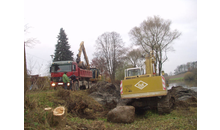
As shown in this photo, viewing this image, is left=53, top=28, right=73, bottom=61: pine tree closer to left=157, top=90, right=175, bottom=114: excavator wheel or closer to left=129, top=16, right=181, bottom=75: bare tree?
left=129, top=16, right=181, bottom=75: bare tree

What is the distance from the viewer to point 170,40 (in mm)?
28406

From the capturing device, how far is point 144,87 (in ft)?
27.1

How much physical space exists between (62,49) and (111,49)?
1334 cm

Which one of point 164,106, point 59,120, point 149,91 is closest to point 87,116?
point 59,120

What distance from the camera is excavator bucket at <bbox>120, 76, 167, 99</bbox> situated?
806 cm

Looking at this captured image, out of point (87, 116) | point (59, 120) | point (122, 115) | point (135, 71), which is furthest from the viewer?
point (135, 71)

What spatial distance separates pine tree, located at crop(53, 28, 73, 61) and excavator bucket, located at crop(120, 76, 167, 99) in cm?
3191

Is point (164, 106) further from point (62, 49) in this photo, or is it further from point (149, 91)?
point (62, 49)

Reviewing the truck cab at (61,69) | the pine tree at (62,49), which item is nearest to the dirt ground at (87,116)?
the truck cab at (61,69)

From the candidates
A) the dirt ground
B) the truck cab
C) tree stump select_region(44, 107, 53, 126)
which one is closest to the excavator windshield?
the dirt ground
